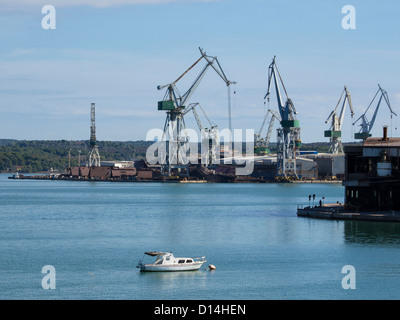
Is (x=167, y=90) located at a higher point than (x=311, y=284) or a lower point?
higher

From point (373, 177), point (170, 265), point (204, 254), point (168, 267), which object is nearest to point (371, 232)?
point (373, 177)

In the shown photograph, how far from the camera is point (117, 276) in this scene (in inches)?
1540

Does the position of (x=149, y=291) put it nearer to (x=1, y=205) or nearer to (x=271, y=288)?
(x=271, y=288)

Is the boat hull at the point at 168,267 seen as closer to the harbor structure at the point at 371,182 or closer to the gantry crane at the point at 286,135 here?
the harbor structure at the point at 371,182

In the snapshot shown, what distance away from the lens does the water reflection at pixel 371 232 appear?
176ft

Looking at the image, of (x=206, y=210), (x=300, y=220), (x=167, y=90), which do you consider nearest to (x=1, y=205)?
(x=206, y=210)

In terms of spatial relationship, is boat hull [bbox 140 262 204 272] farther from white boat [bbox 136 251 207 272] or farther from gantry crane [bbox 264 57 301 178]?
gantry crane [bbox 264 57 301 178]

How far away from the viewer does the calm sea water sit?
3584 cm

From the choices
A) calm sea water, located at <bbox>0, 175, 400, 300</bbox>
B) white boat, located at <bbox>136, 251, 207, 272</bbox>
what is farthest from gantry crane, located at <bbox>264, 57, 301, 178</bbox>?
white boat, located at <bbox>136, 251, 207, 272</bbox>

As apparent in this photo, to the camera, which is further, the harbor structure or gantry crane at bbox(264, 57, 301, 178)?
gantry crane at bbox(264, 57, 301, 178)

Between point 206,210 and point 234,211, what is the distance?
4.23m

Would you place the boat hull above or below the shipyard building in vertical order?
below

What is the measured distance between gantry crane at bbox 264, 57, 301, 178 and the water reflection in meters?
120

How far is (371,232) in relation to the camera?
5831cm
